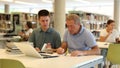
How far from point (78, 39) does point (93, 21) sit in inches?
268

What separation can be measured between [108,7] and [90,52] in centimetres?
1527

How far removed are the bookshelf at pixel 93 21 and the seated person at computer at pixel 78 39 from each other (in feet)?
17.7

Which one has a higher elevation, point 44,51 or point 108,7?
point 108,7

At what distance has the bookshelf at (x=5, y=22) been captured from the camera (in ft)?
32.1

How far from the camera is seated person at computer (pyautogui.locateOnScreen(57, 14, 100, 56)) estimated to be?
2.92 metres

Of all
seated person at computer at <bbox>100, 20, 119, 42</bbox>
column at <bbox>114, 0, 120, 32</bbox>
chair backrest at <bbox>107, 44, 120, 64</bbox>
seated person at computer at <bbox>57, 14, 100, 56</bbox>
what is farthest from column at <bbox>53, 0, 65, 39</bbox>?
column at <bbox>114, 0, 120, 32</bbox>

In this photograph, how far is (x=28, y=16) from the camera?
9.52 m

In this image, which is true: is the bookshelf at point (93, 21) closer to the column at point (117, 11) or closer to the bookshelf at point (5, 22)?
the column at point (117, 11)

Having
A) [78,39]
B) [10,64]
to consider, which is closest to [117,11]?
[78,39]

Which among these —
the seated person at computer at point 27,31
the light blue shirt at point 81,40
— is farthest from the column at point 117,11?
the light blue shirt at point 81,40

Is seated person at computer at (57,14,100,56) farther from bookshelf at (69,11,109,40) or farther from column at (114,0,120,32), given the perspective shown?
column at (114,0,120,32)

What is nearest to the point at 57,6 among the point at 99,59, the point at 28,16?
the point at 28,16

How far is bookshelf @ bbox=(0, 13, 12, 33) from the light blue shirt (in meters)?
6.94

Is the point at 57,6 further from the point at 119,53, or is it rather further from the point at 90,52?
the point at 90,52
